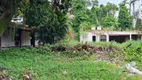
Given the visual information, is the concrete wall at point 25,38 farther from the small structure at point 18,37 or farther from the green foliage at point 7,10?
the green foliage at point 7,10

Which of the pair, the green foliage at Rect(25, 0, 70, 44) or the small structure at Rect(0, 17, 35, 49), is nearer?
the green foliage at Rect(25, 0, 70, 44)

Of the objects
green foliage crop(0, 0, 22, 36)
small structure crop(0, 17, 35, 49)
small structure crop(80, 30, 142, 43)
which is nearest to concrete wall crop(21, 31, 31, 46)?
small structure crop(0, 17, 35, 49)

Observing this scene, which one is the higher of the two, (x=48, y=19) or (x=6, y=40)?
(x=48, y=19)

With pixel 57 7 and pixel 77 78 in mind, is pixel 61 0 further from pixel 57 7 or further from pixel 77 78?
pixel 77 78

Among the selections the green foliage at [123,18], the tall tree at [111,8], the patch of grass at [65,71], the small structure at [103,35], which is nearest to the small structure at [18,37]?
the patch of grass at [65,71]

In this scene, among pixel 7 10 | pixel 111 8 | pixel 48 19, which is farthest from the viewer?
pixel 111 8

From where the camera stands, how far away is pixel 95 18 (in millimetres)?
41562

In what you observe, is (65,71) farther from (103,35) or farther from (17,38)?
(103,35)

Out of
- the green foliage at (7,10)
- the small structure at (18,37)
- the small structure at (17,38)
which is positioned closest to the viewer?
the green foliage at (7,10)

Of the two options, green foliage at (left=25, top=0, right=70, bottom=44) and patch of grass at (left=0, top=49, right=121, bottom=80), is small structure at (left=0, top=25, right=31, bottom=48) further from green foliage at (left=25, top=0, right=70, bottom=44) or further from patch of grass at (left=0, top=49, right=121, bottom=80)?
patch of grass at (left=0, top=49, right=121, bottom=80)

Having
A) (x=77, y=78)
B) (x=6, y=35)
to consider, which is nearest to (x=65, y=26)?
(x=6, y=35)

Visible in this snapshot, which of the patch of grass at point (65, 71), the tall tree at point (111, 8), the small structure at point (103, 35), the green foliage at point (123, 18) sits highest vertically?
the tall tree at point (111, 8)

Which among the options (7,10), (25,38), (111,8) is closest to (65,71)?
(7,10)

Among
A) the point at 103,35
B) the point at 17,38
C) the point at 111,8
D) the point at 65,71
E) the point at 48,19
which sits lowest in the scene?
the point at 103,35
